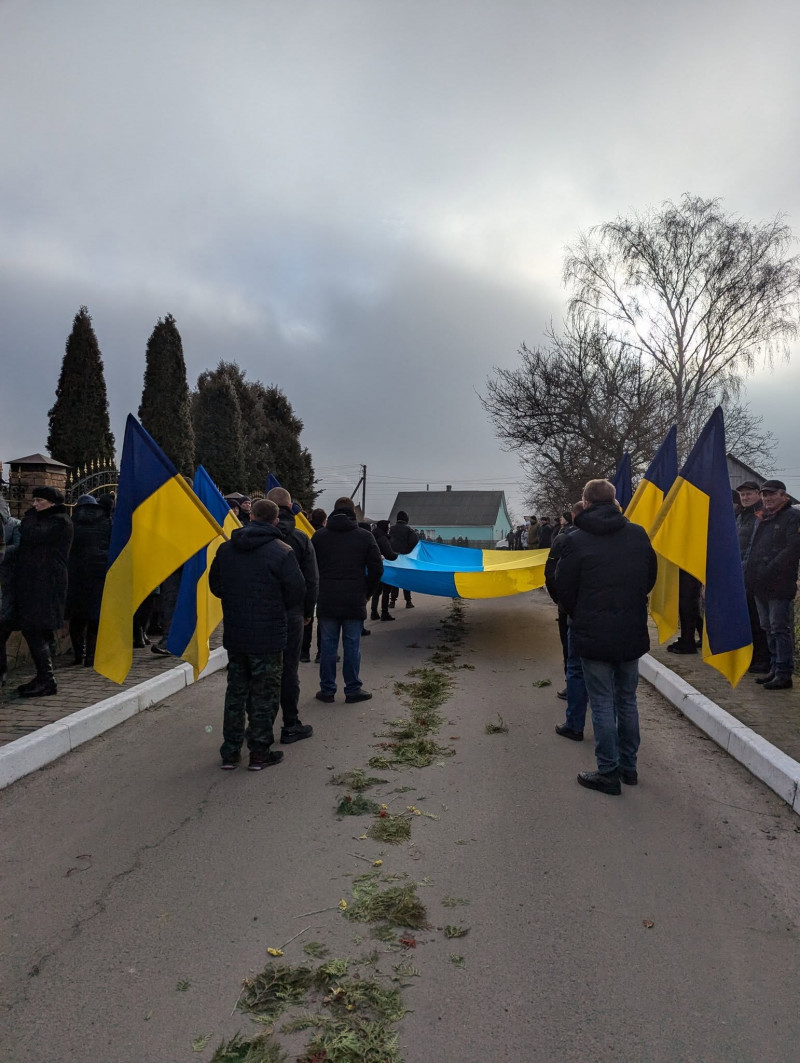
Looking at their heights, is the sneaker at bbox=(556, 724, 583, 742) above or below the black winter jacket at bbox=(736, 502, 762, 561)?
below

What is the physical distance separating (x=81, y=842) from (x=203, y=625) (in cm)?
237

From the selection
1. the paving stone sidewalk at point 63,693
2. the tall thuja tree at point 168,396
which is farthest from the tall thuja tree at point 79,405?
the paving stone sidewalk at point 63,693

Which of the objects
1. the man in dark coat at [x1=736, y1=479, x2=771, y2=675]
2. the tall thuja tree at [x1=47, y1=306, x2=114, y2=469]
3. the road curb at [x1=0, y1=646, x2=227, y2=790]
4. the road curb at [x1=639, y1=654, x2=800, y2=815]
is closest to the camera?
the road curb at [x1=639, y1=654, x2=800, y2=815]

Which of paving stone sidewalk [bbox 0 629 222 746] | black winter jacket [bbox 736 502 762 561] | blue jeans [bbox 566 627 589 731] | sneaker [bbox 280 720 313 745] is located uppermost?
black winter jacket [bbox 736 502 762 561]

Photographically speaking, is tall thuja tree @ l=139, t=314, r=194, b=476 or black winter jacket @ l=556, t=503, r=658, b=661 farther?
tall thuja tree @ l=139, t=314, r=194, b=476

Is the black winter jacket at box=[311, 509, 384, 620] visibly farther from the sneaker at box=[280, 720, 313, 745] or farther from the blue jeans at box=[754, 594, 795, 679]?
the blue jeans at box=[754, 594, 795, 679]

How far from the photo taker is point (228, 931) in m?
3.17

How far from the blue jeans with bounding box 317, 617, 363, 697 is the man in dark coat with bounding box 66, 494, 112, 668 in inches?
101

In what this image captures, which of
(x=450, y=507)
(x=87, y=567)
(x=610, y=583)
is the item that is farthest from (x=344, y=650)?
(x=450, y=507)

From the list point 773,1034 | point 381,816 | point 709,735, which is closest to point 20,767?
point 381,816

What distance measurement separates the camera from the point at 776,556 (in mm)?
7176

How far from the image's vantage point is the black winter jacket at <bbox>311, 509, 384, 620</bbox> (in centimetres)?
734

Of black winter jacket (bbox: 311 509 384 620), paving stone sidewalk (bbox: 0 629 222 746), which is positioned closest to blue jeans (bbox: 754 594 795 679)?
black winter jacket (bbox: 311 509 384 620)

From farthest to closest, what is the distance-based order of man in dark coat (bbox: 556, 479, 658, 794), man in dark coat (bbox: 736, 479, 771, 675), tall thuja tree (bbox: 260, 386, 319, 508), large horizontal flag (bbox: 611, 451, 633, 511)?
tall thuja tree (bbox: 260, 386, 319, 508) < large horizontal flag (bbox: 611, 451, 633, 511) < man in dark coat (bbox: 736, 479, 771, 675) < man in dark coat (bbox: 556, 479, 658, 794)
